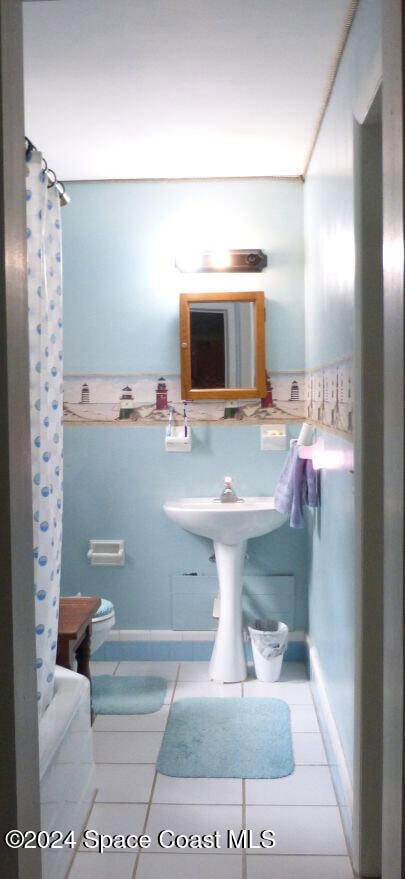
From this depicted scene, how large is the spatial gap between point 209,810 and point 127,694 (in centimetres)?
105

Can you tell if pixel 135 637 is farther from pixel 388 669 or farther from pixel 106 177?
pixel 388 669

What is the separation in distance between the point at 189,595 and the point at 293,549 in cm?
59

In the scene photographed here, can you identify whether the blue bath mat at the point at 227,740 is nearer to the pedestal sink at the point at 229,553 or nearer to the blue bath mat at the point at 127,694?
the blue bath mat at the point at 127,694

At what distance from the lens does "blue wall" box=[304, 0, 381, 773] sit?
7.16 ft

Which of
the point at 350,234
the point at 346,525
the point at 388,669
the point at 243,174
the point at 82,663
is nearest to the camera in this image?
the point at 388,669

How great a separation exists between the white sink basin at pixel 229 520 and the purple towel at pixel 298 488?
0.58 feet

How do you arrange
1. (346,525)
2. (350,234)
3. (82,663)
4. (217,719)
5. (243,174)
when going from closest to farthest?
(350,234) < (346,525) < (82,663) < (217,719) < (243,174)

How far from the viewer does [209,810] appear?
2.56m

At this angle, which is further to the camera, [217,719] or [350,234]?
[217,719]

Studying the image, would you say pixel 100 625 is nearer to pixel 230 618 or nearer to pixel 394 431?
pixel 230 618

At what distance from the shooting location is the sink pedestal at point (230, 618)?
3.69 meters

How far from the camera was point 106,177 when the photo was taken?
12.6ft

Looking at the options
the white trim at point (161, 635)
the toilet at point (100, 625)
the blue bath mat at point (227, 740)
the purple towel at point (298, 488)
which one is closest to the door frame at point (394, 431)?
the blue bath mat at point (227, 740)

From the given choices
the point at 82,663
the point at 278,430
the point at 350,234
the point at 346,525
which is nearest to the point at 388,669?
the point at 346,525
